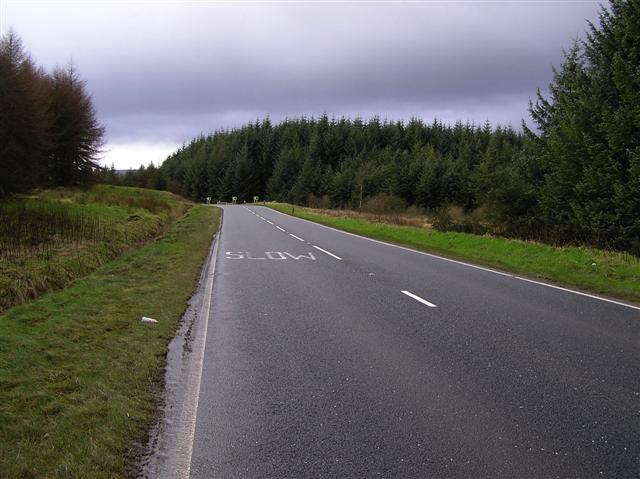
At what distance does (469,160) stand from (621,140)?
305 feet

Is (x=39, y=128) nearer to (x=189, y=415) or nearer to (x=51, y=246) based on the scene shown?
(x=51, y=246)

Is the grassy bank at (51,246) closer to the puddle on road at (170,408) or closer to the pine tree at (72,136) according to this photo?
the puddle on road at (170,408)

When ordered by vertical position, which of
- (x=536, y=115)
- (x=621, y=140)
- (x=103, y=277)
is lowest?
(x=103, y=277)

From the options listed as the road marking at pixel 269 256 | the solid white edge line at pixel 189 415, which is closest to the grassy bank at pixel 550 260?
the road marking at pixel 269 256

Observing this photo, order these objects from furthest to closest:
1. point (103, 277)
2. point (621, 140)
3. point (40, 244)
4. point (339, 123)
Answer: point (339, 123) → point (621, 140) → point (40, 244) → point (103, 277)

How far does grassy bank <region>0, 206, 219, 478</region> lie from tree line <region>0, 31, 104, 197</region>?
34.0 m

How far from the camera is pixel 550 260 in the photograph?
16.2m

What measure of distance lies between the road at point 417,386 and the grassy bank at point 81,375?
2.08ft

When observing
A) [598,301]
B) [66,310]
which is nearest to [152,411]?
[66,310]

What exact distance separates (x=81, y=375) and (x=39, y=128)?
47577 mm

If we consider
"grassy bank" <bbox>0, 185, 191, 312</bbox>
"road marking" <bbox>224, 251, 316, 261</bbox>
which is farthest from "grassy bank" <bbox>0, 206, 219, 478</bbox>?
"road marking" <bbox>224, 251, 316, 261</bbox>

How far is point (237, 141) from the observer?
151625 mm

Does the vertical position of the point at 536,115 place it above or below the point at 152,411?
above

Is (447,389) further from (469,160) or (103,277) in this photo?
(469,160)
